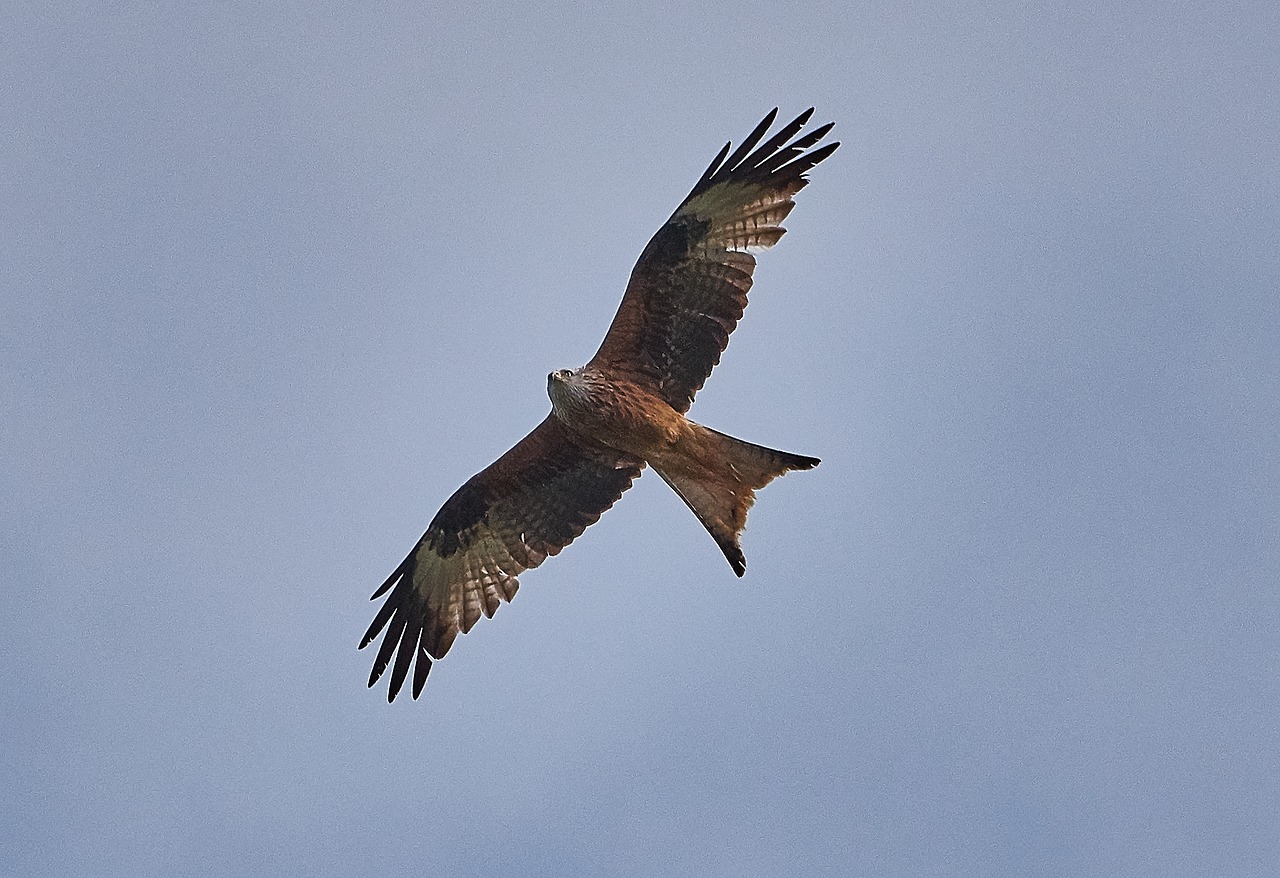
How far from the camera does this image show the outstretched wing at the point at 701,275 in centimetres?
1145

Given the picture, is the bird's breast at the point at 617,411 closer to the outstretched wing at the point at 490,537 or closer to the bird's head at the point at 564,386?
the bird's head at the point at 564,386

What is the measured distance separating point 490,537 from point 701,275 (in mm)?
2442

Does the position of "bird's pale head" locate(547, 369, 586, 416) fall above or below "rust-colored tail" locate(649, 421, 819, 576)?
above

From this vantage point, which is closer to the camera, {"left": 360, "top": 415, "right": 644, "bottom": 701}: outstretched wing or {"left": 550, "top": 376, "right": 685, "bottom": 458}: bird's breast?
{"left": 550, "top": 376, "right": 685, "bottom": 458}: bird's breast

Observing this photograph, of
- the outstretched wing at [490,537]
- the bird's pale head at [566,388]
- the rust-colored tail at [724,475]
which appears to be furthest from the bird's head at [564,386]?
the rust-colored tail at [724,475]

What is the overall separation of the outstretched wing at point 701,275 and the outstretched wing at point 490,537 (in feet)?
2.27

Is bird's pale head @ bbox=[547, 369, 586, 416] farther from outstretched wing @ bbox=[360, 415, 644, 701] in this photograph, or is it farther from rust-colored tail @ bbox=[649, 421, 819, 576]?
rust-colored tail @ bbox=[649, 421, 819, 576]

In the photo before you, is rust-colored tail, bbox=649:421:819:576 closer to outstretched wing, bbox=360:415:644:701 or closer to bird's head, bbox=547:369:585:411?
outstretched wing, bbox=360:415:644:701

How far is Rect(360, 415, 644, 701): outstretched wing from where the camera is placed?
1180 centimetres

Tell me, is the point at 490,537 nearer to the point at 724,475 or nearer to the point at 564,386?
the point at 564,386

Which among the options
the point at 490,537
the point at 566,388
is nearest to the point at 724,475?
the point at 566,388

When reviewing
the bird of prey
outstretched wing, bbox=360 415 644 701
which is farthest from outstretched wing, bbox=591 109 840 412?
outstretched wing, bbox=360 415 644 701

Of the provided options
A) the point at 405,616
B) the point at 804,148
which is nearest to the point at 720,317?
the point at 804,148

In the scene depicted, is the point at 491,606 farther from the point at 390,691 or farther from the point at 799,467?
the point at 799,467
